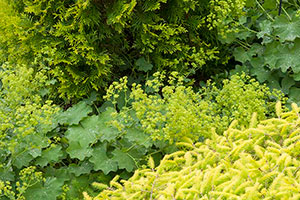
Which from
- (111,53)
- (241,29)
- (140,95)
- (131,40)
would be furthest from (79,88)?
(241,29)

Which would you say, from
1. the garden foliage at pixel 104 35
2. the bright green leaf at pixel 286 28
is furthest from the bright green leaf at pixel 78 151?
the bright green leaf at pixel 286 28

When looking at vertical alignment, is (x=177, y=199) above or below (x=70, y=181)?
above

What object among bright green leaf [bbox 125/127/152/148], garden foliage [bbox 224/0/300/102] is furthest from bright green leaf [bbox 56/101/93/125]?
garden foliage [bbox 224/0/300/102]

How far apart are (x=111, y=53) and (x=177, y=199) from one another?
2089mm

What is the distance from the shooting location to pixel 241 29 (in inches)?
163

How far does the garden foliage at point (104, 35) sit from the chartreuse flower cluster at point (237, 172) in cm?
134

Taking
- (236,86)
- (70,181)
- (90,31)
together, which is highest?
(90,31)

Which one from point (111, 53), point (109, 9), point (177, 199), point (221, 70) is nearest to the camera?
point (177, 199)

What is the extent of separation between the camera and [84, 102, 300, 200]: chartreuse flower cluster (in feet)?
6.72

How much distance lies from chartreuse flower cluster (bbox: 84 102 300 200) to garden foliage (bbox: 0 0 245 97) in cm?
134

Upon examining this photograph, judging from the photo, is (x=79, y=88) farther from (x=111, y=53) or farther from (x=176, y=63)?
(x=176, y=63)

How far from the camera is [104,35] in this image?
3748 mm

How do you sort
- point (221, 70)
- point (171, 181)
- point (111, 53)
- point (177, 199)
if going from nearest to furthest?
point (177, 199) → point (171, 181) → point (111, 53) → point (221, 70)

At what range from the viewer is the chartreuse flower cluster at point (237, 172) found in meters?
2.05
